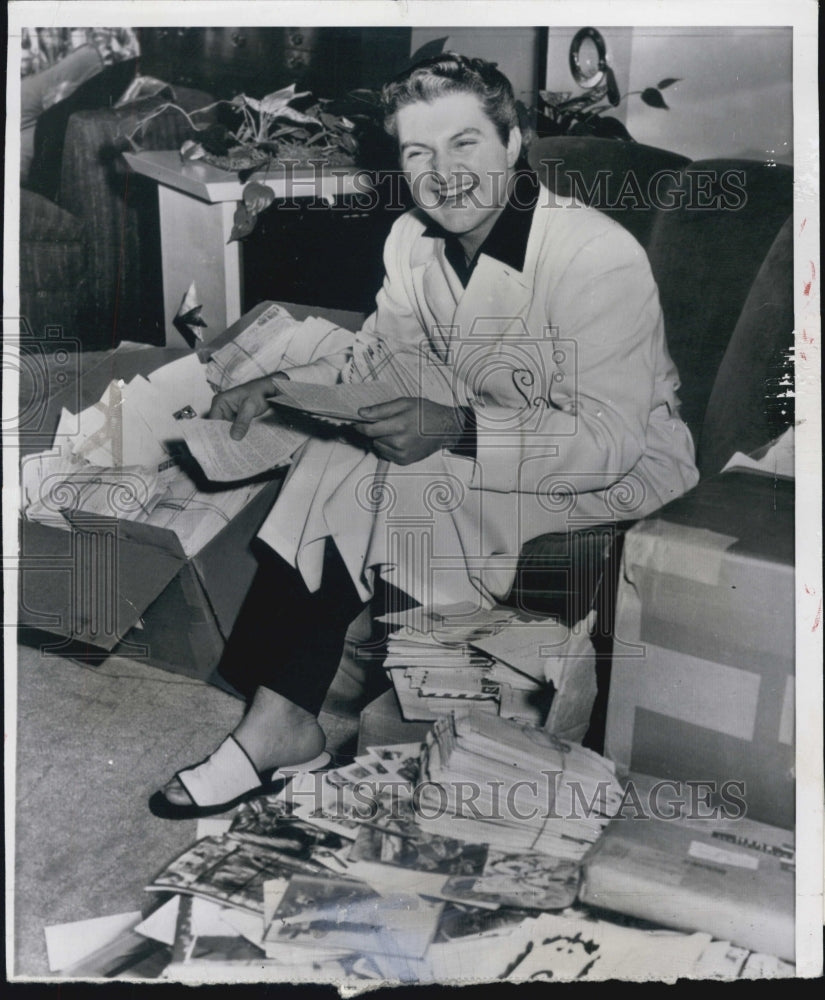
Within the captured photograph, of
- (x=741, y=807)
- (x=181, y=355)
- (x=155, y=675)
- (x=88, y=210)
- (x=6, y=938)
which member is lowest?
(x=6, y=938)

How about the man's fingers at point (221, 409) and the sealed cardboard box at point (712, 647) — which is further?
the man's fingers at point (221, 409)

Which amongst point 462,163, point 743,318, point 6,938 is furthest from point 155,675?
point 743,318

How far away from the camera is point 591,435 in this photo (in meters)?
1.71

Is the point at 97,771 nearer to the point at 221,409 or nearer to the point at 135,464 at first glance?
the point at 135,464

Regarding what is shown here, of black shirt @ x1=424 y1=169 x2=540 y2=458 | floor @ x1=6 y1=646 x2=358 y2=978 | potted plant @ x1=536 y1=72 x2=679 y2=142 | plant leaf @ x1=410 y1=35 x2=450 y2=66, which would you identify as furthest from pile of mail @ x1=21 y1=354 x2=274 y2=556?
potted plant @ x1=536 y1=72 x2=679 y2=142

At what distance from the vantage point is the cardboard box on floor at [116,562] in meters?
1.79

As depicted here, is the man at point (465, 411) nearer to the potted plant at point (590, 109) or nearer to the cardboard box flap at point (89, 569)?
the potted plant at point (590, 109)

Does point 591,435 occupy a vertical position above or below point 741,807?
above

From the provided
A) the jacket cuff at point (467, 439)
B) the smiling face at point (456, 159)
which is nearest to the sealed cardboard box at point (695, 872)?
the jacket cuff at point (467, 439)

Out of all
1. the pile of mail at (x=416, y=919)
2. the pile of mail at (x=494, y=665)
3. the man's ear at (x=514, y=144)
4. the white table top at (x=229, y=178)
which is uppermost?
the man's ear at (x=514, y=144)

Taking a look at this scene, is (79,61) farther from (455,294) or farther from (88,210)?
(455,294)

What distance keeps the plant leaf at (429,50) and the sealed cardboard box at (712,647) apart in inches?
34.0

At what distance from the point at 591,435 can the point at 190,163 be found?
0.84 metres

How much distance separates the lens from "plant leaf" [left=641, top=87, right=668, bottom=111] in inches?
68.0
